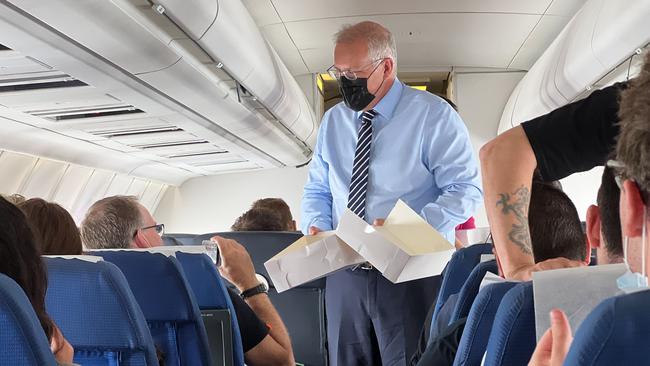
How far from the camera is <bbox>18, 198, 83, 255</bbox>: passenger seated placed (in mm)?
2283

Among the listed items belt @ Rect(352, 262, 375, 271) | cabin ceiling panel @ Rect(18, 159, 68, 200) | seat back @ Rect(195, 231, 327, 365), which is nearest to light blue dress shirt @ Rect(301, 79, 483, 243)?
belt @ Rect(352, 262, 375, 271)

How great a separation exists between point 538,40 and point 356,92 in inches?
245

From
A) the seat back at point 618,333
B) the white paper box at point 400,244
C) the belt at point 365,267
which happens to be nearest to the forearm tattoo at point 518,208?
the white paper box at point 400,244

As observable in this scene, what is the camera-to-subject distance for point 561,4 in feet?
24.3

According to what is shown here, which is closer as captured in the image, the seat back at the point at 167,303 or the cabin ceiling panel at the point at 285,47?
the seat back at the point at 167,303

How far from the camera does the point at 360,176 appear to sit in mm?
3273

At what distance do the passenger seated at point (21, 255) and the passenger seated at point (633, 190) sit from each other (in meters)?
0.89

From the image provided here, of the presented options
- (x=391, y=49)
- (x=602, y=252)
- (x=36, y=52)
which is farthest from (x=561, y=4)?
(x=602, y=252)

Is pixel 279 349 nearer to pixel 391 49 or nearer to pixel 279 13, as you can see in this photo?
pixel 391 49

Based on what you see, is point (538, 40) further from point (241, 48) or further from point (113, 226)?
point (113, 226)

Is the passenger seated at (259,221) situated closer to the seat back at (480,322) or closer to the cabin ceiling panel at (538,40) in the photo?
the seat back at (480,322)

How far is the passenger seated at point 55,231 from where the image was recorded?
2.28m

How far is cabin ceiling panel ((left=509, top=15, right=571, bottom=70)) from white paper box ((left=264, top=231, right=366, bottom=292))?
6061mm

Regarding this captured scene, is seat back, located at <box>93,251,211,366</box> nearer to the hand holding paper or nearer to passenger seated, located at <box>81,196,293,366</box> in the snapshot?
the hand holding paper
